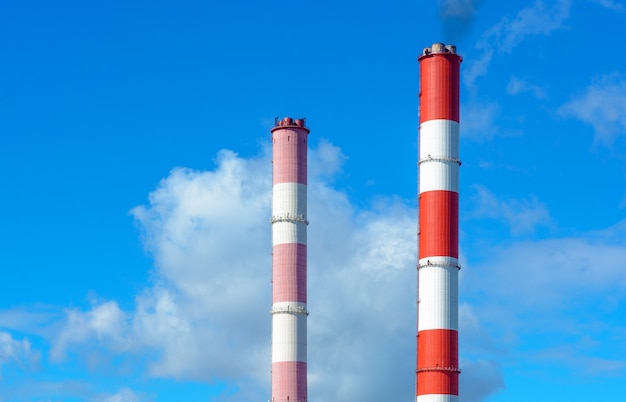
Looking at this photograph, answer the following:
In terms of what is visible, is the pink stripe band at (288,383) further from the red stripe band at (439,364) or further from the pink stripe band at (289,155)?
the pink stripe band at (289,155)

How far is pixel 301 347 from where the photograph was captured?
83.0 metres

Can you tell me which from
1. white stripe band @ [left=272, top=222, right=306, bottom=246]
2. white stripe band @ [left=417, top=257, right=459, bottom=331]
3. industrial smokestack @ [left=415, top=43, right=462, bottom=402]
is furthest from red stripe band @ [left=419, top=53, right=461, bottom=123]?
white stripe band @ [left=272, top=222, right=306, bottom=246]

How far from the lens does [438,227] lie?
75750 millimetres

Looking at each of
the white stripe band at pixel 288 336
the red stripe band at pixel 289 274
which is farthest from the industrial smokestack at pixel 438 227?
the red stripe band at pixel 289 274

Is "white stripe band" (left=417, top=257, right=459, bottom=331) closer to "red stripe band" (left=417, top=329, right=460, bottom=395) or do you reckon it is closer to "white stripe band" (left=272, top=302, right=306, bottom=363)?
"red stripe band" (left=417, top=329, right=460, bottom=395)

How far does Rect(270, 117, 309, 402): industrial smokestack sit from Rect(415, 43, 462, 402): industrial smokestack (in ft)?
33.4

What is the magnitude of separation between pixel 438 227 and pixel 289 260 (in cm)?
1214

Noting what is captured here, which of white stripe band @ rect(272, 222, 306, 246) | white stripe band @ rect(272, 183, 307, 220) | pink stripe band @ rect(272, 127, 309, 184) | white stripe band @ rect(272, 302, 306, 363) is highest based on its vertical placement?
pink stripe band @ rect(272, 127, 309, 184)

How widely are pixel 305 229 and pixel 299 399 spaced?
437 inches

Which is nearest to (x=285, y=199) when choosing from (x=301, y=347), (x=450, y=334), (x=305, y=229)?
(x=305, y=229)

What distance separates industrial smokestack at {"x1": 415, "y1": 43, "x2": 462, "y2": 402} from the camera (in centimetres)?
7450

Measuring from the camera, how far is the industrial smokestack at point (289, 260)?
270 ft

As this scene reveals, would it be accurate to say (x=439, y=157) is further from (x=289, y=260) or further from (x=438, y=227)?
(x=289, y=260)

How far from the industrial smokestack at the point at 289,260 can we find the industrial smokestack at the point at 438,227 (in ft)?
33.4
